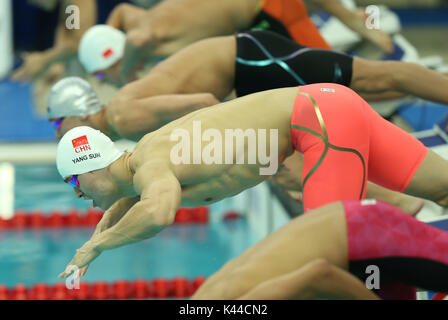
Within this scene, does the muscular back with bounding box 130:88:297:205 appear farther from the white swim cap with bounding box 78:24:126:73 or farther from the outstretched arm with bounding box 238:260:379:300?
the white swim cap with bounding box 78:24:126:73

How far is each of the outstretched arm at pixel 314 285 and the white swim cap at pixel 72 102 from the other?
1.83 meters

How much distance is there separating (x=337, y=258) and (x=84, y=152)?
43.5 inches

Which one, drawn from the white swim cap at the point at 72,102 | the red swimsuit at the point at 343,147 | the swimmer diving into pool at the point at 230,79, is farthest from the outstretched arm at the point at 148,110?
the red swimsuit at the point at 343,147

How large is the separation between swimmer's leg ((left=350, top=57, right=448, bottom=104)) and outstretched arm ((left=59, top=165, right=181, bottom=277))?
1202mm

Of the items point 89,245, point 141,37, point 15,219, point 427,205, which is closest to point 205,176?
point 89,245

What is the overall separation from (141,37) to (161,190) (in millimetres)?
1785

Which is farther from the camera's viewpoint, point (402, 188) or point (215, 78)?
point (215, 78)

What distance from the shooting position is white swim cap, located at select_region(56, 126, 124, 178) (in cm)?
259

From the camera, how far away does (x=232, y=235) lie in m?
5.13

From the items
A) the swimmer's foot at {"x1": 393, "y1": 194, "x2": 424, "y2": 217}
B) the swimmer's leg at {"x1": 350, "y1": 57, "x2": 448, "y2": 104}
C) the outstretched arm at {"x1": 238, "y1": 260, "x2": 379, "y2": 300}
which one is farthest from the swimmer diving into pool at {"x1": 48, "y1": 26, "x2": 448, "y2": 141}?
the outstretched arm at {"x1": 238, "y1": 260, "x2": 379, "y2": 300}

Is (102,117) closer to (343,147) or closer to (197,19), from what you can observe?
(197,19)

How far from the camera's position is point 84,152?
259cm
